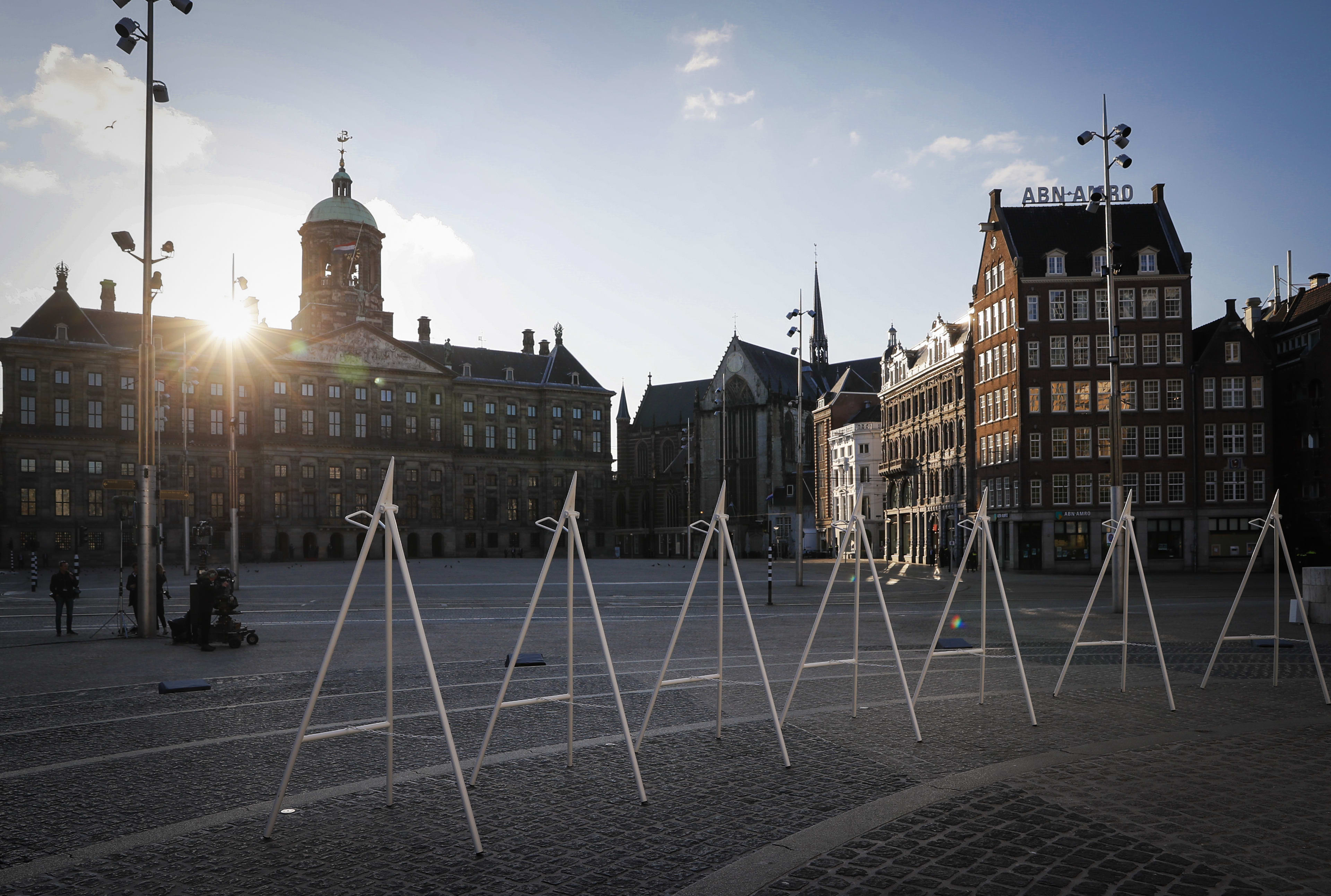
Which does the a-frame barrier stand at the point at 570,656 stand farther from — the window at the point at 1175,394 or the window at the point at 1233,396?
the window at the point at 1233,396

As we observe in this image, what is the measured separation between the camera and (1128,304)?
5891cm

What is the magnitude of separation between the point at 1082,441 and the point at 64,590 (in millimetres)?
52950

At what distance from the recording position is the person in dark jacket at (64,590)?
788 inches

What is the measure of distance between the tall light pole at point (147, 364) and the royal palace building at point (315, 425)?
5731cm

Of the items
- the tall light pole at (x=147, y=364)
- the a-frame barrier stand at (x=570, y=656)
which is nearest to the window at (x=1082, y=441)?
the tall light pole at (x=147, y=364)

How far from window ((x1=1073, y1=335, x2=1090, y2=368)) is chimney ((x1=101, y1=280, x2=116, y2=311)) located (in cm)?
8230

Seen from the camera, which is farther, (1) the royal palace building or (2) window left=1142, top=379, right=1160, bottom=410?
(1) the royal palace building

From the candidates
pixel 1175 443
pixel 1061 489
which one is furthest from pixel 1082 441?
pixel 1175 443

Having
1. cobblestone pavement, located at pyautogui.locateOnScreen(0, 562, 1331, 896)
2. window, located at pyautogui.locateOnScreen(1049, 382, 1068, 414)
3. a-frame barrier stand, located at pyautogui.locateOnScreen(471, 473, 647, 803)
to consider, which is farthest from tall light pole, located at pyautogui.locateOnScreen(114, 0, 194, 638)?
window, located at pyautogui.locateOnScreen(1049, 382, 1068, 414)

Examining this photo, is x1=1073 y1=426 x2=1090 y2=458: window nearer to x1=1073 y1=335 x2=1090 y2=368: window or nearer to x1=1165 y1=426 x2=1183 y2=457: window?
x1=1073 y1=335 x2=1090 y2=368: window

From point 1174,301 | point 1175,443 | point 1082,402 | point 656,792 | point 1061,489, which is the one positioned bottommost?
point 656,792

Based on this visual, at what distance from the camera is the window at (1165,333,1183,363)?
58.7 m

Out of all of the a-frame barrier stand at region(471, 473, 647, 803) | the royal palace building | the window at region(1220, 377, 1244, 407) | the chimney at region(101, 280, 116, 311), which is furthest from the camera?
the chimney at region(101, 280, 116, 311)

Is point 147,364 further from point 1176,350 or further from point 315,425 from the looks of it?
point 315,425
